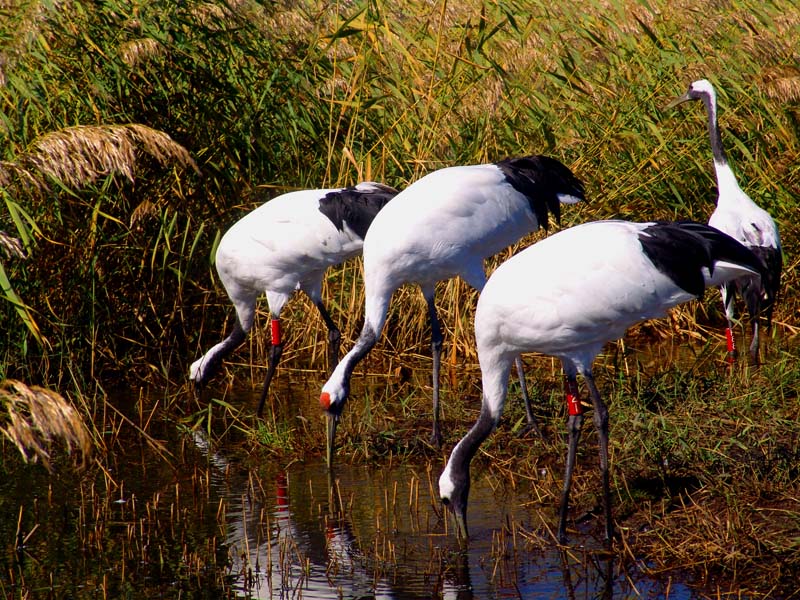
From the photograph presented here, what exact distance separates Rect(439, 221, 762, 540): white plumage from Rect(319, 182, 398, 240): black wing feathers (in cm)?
174

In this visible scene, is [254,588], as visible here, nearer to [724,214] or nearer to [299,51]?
[724,214]

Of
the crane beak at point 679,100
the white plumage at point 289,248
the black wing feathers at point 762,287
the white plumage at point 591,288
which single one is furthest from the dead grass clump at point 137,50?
the black wing feathers at point 762,287

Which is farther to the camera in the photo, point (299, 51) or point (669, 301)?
point (299, 51)

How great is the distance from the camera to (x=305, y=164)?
25.1 feet

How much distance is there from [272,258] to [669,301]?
8.83 ft

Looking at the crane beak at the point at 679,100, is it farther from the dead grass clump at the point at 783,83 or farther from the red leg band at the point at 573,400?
the red leg band at the point at 573,400

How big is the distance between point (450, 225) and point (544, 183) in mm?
628

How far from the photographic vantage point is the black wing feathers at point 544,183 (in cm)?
604

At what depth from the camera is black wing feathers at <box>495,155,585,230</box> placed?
6035 millimetres

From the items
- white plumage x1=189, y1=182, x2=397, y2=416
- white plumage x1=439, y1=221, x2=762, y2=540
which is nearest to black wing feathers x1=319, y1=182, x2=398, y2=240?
white plumage x1=189, y1=182, x2=397, y2=416

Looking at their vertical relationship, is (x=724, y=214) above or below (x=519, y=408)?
above

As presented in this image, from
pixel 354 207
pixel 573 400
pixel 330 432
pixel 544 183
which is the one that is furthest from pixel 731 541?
pixel 354 207

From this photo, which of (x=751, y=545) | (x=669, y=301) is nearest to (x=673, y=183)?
(x=669, y=301)

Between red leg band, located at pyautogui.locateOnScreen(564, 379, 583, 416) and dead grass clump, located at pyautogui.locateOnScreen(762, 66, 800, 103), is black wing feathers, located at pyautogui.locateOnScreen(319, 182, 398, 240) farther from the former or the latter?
dead grass clump, located at pyautogui.locateOnScreen(762, 66, 800, 103)
